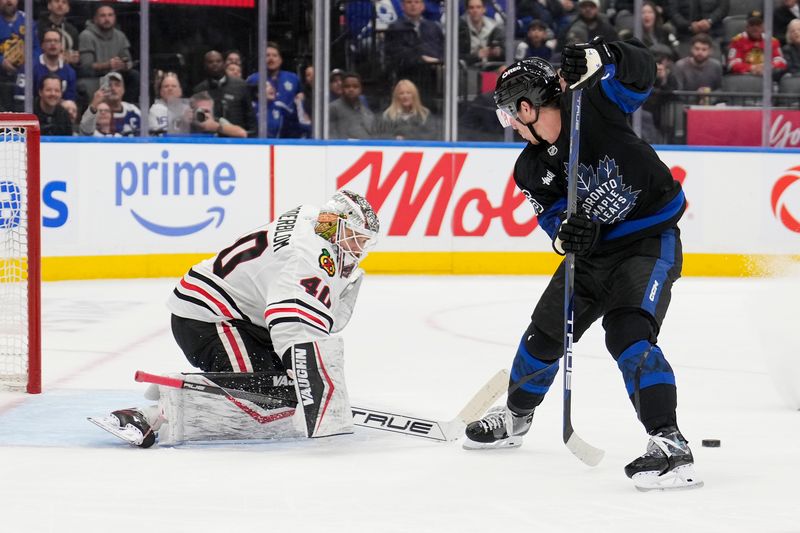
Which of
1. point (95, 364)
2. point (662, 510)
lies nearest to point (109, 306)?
point (95, 364)

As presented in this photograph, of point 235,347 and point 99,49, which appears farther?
point 99,49

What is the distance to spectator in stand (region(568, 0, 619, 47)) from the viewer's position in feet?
31.2

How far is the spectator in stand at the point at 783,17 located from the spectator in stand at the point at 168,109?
4.25 metres

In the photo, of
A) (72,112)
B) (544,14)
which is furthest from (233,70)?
(544,14)

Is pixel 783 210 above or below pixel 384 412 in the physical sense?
above

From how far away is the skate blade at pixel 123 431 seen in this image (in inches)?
137

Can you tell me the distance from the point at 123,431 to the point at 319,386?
1.80 feet

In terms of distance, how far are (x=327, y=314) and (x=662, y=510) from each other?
104 cm

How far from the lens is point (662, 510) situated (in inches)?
112

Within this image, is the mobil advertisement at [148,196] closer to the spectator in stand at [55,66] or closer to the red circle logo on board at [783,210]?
the spectator in stand at [55,66]

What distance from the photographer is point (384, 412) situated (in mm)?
3666

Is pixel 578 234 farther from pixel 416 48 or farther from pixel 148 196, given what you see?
pixel 416 48

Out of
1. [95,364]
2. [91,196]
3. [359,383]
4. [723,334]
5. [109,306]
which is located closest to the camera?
[359,383]

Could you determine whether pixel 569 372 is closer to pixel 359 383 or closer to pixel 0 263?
pixel 359 383
